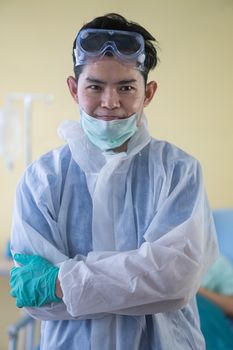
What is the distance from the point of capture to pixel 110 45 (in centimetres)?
99

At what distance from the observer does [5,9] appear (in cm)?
220

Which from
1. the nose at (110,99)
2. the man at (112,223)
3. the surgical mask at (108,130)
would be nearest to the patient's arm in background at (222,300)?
the man at (112,223)

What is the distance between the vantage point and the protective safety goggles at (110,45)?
3.28 ft

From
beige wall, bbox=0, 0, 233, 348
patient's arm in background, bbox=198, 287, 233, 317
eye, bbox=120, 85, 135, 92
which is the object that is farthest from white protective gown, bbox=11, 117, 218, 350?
beige wall, bbox=0, 0, 233, 348

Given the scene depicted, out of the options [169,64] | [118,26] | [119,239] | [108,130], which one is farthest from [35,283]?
[169,64]

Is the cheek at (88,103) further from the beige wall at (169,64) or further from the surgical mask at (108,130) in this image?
the beige wall at (169,64)

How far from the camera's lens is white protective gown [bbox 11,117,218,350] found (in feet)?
2.84

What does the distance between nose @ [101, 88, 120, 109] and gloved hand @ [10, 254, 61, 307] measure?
42cm

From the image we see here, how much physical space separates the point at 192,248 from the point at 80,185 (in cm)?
34

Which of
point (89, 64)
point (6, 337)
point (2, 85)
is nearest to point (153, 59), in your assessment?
point (89, 64)

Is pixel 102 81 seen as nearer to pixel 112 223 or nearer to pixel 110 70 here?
pixel 110 70

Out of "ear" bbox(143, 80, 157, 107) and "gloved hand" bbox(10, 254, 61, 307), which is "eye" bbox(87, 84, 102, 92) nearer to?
"ear" bbox(143, 80, 157, 107)

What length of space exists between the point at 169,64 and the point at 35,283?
1649 millimetres

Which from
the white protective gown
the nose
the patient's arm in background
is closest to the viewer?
the white protective gown
